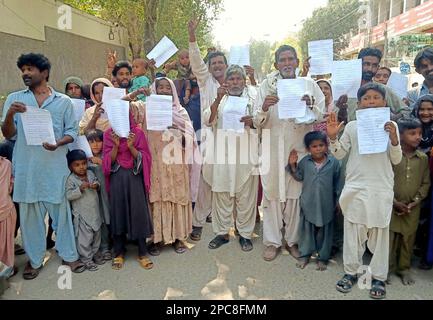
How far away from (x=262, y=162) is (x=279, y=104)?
2.39 feet

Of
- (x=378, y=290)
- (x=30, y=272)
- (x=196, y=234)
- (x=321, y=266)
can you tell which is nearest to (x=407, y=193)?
(x=378, y=290)

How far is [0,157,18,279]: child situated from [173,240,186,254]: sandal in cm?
155

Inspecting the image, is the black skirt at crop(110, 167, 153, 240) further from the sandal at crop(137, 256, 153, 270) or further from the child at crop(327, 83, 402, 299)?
the child at crop(327, 83, 402, 299)

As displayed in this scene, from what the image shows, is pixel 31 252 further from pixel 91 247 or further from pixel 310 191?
pixel 310 191

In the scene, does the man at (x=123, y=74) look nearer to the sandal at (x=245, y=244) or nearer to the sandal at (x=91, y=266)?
the sandal at (x=91, y=266)

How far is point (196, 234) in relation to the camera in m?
4.20

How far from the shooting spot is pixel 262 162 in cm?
370

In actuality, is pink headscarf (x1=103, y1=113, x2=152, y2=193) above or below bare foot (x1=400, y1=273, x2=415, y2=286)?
above

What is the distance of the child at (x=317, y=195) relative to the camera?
3393 millimetres

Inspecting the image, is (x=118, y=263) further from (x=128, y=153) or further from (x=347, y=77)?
(x=347, y=77)

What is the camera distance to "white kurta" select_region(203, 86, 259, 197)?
382 centimetres

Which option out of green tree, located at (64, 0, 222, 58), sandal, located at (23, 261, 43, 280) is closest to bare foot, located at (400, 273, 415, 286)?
sandal, located at (23, 261, 43, 280)

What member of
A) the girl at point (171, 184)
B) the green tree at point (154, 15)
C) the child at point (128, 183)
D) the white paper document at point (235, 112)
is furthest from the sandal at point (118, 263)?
the green tree at point (154, 15)

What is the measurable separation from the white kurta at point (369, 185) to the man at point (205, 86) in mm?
1733
